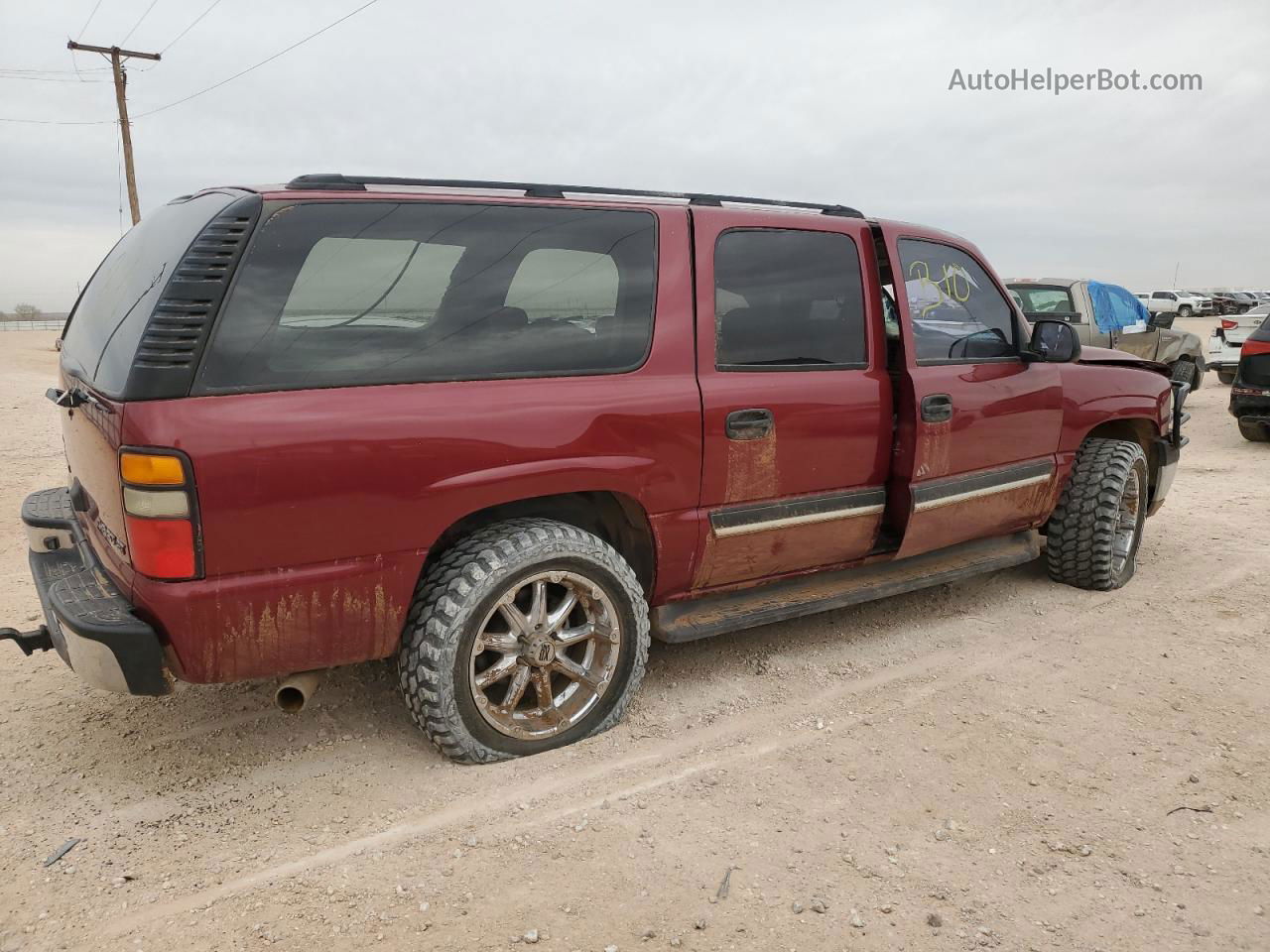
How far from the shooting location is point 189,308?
246cm

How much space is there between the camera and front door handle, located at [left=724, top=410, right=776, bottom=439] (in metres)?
3.29

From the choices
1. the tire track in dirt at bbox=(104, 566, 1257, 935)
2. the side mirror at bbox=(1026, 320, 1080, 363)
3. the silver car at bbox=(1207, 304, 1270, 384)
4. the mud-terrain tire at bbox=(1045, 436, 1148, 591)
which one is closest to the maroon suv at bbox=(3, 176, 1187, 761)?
the tire track in dirt at bbox=(104, 566, 1257, 935)

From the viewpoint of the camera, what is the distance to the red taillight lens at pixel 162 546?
7.84 ft

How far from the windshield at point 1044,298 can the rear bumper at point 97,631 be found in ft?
30.8

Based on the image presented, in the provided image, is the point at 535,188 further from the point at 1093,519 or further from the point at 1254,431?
the point at 1254,431

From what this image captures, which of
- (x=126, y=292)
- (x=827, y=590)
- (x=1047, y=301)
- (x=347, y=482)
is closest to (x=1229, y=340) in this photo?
(x=1047, y=301)

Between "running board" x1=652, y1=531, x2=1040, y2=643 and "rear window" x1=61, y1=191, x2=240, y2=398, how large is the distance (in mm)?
1912

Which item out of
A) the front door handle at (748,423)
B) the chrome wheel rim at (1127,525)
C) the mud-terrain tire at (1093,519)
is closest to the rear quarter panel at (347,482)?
the front door handle at (748,423)

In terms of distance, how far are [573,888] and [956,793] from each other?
1.24 meters

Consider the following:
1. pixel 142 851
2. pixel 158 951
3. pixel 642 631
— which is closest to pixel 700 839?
pixel 642 631

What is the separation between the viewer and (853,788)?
287cm

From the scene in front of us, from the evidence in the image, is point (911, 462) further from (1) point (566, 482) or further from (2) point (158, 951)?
(2) point (158, 951)

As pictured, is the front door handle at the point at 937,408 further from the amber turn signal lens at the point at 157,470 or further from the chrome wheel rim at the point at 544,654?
the amber turn signal lens at the point at 157,470

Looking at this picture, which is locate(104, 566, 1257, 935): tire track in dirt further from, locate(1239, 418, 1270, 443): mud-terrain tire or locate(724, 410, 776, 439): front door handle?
locate(1239, 418, 1270, 443): mud-terrain tire
